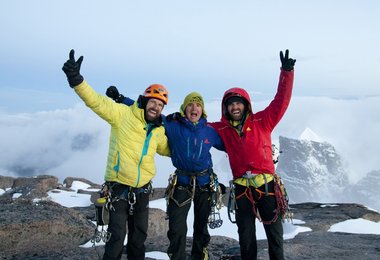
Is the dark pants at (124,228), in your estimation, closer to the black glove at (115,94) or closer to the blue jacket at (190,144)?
the blue jacket at (190,144)

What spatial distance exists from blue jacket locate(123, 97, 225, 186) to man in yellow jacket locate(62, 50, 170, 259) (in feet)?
1.30

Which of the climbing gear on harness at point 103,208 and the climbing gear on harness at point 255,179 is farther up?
the climbing gear on harness at point 255,179

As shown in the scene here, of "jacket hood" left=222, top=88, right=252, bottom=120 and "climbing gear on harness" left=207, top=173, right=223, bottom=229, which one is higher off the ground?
"jacket hood" left=222, top=88, right=252, bottom=120

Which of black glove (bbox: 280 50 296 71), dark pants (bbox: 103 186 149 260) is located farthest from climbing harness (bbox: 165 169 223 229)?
black glove (bbox: 280 50 296 71)

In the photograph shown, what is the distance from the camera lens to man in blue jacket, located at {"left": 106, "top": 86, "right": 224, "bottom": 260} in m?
7.45

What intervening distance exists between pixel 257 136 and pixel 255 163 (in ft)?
1.70

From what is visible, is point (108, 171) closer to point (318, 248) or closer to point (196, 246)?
point (196, 246)

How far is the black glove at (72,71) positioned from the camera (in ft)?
21.3

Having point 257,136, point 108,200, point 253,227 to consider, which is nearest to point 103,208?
point 108,200

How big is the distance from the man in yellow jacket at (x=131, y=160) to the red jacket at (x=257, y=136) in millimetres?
1467

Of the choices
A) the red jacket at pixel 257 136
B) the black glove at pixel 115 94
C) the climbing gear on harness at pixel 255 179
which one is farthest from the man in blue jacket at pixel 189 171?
the black glove at pixel 115 94

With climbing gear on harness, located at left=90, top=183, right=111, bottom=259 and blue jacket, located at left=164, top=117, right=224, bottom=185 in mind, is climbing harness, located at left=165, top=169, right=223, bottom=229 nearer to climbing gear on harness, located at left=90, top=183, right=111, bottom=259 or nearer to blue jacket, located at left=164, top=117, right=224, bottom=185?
blue jacket, located at left=164, top=117, right=224, bottom=185

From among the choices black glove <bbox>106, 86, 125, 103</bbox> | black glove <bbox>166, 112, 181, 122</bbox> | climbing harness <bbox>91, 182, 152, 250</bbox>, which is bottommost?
climbing harness <bbox>91, 182, 152, 250</bbox>

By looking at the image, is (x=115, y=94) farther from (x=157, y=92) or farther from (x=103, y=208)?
(x=103, y=208)
